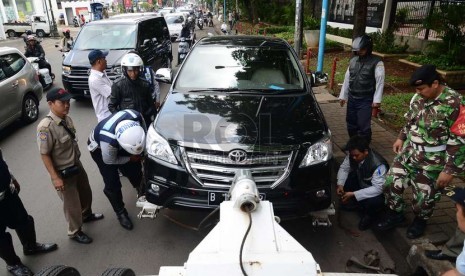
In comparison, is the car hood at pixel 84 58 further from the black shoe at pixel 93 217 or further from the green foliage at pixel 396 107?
the green foliage at pixel 396 107

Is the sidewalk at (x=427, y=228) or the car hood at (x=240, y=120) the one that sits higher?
the car hood at (x=240, y=120)

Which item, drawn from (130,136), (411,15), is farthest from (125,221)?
(411,15)

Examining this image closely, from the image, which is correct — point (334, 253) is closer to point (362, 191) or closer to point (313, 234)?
point (313, 234)

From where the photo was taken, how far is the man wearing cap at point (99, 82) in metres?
4.33

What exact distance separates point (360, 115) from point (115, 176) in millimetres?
3205

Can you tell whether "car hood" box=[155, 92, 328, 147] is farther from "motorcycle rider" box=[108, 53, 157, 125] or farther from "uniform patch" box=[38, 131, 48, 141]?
"uniform patch" box=[38, 131, 48, 141]

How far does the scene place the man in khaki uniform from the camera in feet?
9.73

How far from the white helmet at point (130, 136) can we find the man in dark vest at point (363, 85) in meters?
2.80

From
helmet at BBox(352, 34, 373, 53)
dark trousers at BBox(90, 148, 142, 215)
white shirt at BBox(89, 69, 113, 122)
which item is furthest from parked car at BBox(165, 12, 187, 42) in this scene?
dark trousers at BBox(90, 148, 142, 215)

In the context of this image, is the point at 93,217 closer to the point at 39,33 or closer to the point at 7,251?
the point at 7,251

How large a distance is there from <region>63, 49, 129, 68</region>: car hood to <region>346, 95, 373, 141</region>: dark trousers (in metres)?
5.12

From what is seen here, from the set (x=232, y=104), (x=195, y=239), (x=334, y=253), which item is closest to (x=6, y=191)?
(x=195, y=239)

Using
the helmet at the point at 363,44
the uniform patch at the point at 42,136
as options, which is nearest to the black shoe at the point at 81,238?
the uniform patch at the point at 42,136

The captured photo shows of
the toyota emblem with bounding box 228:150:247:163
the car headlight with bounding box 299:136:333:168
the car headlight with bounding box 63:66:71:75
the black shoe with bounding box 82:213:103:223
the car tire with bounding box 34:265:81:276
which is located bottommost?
the black shoe with bounding box 82:213:103:223
